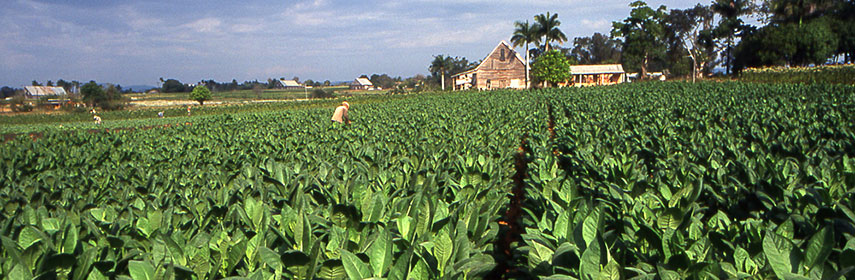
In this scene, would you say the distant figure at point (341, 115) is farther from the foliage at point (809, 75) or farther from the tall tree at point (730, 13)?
the tall tree at point (730, 13)

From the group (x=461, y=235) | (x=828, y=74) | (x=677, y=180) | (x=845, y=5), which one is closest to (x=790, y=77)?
(x=828, y=74)

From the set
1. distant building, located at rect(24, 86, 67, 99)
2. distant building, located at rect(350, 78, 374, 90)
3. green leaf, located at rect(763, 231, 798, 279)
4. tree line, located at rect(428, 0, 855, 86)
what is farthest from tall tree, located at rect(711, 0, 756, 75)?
distant building, located at rect(24, 86, 67, 99)

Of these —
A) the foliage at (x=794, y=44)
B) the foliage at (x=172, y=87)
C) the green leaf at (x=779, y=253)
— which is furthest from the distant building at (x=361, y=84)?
the green leaf at (x=779, y=253)

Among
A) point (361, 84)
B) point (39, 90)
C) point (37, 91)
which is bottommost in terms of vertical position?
point (361, 84)

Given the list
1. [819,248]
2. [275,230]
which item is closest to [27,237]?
[275,230]

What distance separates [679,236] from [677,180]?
185 centimetres

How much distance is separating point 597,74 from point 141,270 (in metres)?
85.9

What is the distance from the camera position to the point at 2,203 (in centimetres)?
496

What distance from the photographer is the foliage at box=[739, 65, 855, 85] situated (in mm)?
32969

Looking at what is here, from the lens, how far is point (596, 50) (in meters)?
111

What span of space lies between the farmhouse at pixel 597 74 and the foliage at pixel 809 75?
106ft

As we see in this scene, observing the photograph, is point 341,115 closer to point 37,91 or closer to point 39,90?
point 37,91

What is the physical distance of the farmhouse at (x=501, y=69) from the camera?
75.1 meters

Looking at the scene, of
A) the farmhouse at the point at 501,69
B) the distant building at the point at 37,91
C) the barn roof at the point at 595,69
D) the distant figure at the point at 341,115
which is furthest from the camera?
the distant building at the point at 37,91
